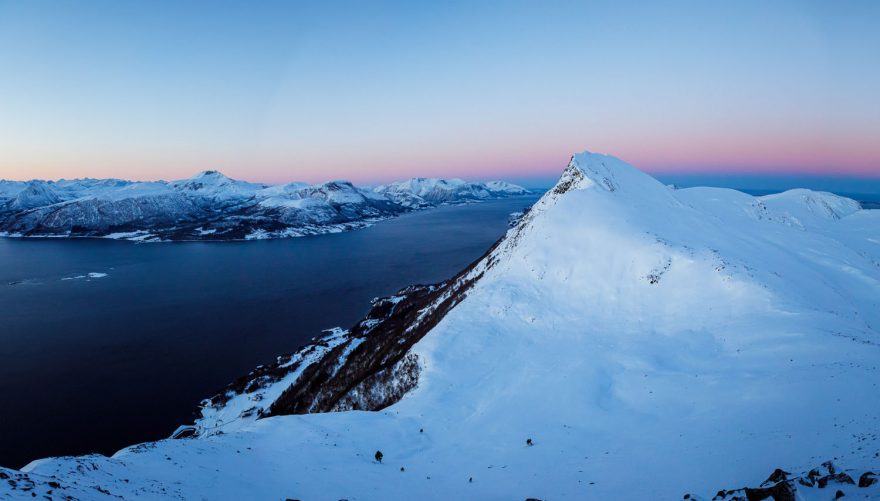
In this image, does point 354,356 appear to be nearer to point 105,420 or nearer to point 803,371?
point 105,420

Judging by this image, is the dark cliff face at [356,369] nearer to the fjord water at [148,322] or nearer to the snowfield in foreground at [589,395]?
the snowfield in foreground at [589,395]

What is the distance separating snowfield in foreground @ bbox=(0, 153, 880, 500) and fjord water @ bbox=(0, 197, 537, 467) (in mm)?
11737

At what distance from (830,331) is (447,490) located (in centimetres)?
2667

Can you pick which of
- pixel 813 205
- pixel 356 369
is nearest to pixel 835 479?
pixel 356 369

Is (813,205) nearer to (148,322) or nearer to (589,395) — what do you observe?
(589,395)

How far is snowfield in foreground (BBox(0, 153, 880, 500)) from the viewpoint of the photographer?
13664 mm

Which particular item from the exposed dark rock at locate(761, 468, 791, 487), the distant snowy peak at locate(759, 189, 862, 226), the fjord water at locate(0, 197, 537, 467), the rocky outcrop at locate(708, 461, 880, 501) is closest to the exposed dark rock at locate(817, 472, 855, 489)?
the rocky outcrop at locate(708, 461, 880, 501)

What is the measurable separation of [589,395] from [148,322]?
306 ft

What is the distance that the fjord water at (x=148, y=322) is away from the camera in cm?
4678

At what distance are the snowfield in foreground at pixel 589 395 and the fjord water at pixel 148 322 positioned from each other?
38.5 ft

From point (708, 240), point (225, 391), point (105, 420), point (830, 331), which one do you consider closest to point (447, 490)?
point (830, 331)

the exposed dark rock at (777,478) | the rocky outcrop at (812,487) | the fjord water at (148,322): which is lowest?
the fjord water at (148,322)

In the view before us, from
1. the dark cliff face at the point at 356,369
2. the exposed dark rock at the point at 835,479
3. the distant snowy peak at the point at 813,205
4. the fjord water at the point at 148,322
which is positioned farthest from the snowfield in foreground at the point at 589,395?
the distant snowy peak at the point at 813,205

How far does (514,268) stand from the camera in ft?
152
